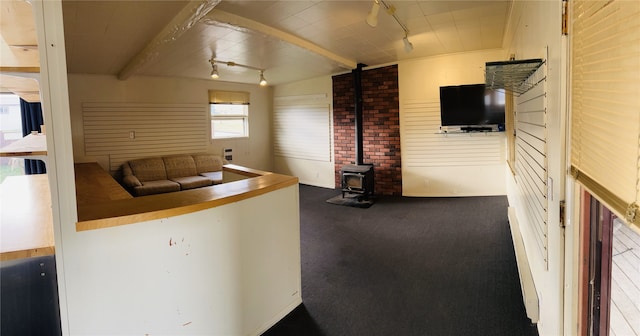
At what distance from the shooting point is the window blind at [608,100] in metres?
0.78

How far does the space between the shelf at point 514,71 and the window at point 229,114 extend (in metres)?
6.08

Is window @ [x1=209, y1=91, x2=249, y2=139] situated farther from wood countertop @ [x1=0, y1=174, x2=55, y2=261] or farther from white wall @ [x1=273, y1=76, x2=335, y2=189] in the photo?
wood countertop @ [x1=0, y1=174, x2=55, y2=261]

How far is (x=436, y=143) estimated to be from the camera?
20.2 ft

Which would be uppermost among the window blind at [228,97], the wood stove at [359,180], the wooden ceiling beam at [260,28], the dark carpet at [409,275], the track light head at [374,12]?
the wooden ceiling beam at [260,28]

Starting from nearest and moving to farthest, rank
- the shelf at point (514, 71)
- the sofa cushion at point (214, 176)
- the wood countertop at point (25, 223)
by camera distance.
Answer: the wood countertop at point (25, 223) → the shelf at point (514, 71) → the sofa cushion at point (214, 176)

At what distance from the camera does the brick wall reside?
644cm

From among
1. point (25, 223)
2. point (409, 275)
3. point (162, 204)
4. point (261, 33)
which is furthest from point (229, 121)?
point (25, 223)

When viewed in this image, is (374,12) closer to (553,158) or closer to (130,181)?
(553,158)

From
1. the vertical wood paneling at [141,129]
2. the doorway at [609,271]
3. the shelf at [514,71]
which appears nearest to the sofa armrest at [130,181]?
the vertical wood paneling at [141,129]

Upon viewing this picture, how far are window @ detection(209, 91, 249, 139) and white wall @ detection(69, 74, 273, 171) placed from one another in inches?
4.7

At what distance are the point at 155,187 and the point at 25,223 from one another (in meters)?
4.45

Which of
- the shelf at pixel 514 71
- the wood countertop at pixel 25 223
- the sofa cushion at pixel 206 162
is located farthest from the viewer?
the sofa cushion at pixel 206 162

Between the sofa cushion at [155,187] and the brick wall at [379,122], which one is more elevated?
the brick wall at [379,122]

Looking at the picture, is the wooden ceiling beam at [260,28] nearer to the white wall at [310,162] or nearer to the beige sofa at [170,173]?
the white wall at [310,162]
